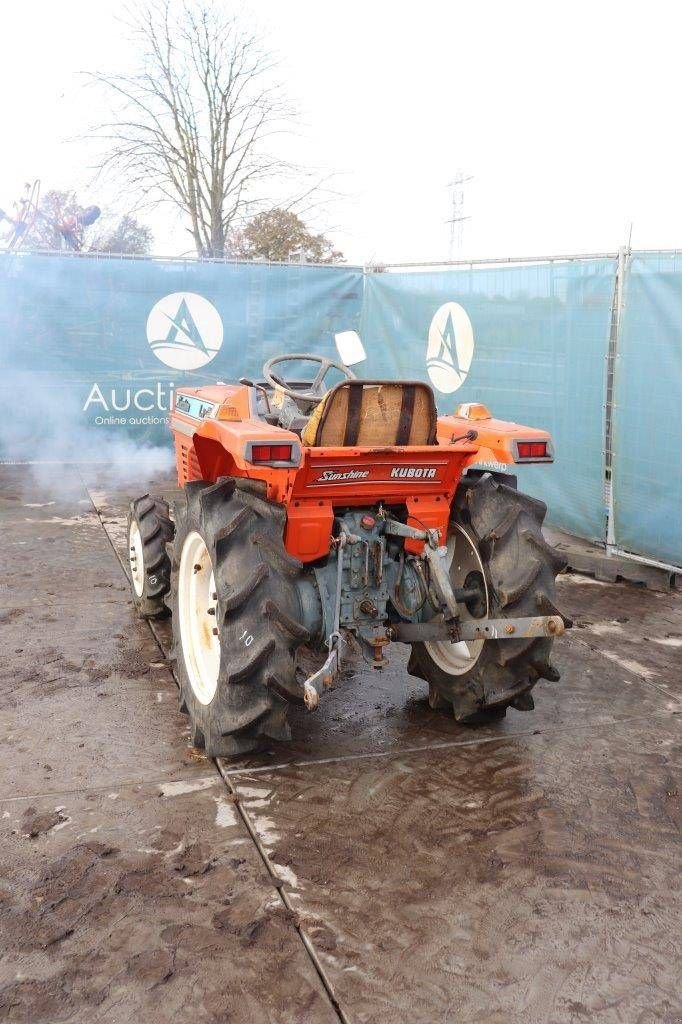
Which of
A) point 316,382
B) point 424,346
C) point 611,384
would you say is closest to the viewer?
point 316,382

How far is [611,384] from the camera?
7168 millimetres

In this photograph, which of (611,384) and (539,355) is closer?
(611,384)

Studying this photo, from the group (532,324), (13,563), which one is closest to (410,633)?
(13,563)

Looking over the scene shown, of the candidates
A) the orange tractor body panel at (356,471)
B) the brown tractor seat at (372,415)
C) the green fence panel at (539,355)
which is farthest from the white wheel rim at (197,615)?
the green fence panel at (539,355)

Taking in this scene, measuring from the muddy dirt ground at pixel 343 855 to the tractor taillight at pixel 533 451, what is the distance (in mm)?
1249

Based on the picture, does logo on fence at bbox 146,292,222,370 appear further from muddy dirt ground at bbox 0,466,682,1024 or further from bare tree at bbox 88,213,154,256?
bare tree at bbox 88,213,154,256

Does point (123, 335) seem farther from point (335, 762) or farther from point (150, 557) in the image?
point (335, 762)

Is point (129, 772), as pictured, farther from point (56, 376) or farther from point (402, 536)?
point (56, 376)

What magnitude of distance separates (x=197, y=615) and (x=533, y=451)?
172cm

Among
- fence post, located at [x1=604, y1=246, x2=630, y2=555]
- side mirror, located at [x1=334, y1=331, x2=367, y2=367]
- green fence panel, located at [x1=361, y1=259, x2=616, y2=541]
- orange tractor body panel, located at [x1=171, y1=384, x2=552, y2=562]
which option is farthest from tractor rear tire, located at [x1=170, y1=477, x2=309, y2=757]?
side mirror, located at [x1=334, y1=331, x2=367, y2=367]

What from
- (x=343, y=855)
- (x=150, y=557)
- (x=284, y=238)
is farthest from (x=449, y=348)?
(x=284, y=238)

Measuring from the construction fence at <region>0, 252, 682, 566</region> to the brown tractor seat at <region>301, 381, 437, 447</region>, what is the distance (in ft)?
10.8

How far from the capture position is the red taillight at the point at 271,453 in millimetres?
3619

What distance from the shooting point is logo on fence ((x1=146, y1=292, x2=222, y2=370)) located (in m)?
10.6
